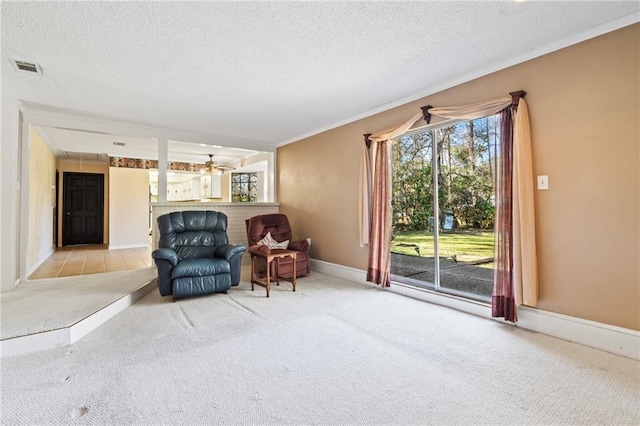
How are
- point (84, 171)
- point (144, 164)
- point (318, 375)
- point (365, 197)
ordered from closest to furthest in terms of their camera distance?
point (318, 375)
point (365, 197)
point (144, 164)
point (84, 171)

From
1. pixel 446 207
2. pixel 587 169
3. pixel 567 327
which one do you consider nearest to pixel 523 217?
pixel 587 169

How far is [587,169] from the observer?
241cm

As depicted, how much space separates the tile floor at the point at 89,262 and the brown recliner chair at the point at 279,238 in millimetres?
2173

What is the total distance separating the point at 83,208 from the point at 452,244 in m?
9.53

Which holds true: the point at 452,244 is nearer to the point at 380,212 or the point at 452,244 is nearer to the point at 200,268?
the point at 380,212

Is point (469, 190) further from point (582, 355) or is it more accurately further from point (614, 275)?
point (582, 355)

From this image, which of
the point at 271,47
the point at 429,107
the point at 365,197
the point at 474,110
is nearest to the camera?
the point at 271,47

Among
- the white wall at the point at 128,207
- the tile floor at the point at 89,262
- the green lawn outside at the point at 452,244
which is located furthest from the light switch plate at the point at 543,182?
→ the white wall at the point at 128,207

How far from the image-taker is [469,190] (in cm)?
352

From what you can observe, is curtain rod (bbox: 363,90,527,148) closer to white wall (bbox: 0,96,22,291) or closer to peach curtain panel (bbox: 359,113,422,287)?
peach curtain panel (bbox: 359,113,422,287)

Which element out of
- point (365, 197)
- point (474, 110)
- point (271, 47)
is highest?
point (271, 47)

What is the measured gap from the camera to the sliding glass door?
333 centimetres

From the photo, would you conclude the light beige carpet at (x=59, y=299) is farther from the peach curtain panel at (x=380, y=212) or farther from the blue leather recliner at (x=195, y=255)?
the peach curtain panel at (x=380, y=212)

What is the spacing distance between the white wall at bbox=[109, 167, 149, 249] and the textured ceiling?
424 cm
